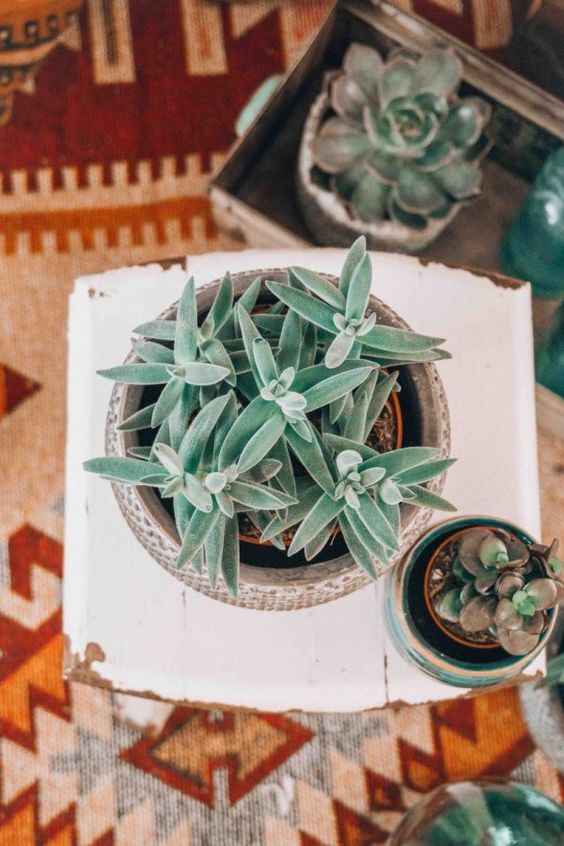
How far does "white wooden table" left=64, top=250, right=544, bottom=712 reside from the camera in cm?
60

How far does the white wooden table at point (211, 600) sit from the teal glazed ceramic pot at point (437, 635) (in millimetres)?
54

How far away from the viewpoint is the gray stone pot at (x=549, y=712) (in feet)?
2.82

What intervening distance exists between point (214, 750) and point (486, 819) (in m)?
0.34

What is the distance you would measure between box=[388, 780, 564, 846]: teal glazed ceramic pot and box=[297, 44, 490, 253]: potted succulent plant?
583mm

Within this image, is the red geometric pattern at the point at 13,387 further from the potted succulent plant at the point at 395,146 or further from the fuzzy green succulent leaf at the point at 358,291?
the fuzzy green succulent leaf at the point at 358,291

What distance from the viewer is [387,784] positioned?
95 cm

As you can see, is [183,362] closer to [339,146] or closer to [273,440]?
[273,440]

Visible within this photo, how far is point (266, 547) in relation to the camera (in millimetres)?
498

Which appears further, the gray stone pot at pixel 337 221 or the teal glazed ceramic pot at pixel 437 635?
the gray stone pot at pixel 337 221

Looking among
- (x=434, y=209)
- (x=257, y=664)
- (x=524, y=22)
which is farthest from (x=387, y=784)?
(x=524, y=22)

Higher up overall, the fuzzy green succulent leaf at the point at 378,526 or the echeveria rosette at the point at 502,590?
the fuzzy green succulent leaf at the point at 378,526

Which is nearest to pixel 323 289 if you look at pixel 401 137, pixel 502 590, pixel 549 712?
pixel 502 590

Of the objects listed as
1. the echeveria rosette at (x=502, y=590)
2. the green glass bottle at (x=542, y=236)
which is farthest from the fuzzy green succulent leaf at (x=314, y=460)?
the green glass bottle at (x=542, y=236)

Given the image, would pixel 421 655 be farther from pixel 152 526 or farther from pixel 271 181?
pixel 271 181
